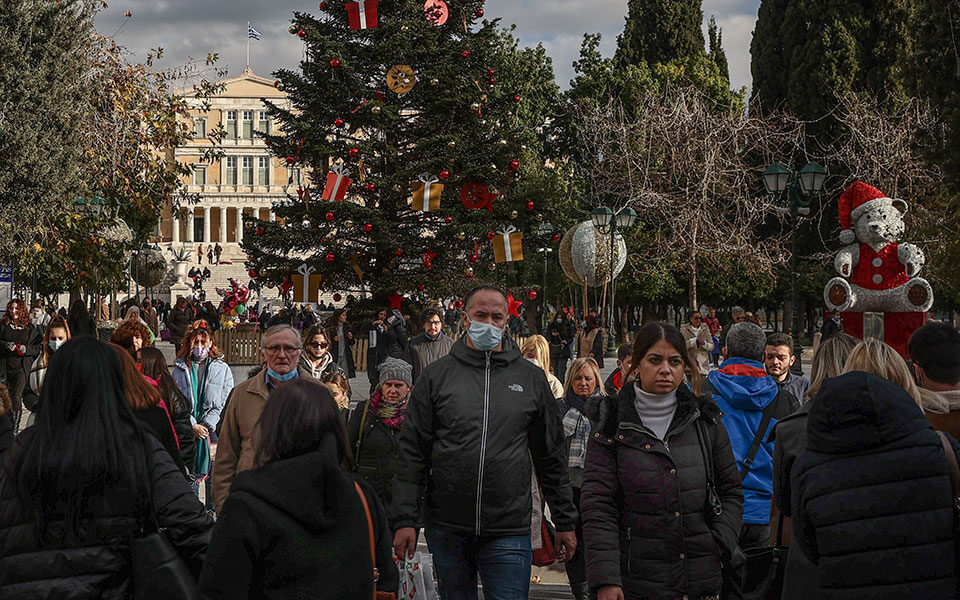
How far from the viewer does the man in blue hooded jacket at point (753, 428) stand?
4605 mm

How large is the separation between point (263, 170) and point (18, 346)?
83409 millimetres

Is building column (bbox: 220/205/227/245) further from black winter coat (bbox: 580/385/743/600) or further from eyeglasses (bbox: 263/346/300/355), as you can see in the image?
black winter coat (bbox: 580/385/743/600)

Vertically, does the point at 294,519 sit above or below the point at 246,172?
below

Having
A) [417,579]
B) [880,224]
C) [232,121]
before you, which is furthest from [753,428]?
[232,121]

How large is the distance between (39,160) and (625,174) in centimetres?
2259

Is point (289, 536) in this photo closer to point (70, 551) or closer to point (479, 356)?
point (70, 551)

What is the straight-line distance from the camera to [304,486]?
102 inches

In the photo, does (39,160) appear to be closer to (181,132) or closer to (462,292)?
(181,132)

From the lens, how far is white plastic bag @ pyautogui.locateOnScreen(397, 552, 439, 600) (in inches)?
188

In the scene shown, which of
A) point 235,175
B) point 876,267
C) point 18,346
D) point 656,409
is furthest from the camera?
point 235,175

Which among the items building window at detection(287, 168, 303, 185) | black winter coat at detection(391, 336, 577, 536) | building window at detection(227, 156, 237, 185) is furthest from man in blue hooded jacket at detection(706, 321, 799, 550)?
building window at detection(227, 156, 237, 185)

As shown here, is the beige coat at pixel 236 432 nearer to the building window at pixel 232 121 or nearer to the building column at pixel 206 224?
the building column at pixel 206 224

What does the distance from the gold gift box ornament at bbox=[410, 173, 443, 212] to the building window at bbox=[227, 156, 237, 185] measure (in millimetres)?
78040

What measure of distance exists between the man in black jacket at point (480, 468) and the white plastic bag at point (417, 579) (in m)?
0.65
